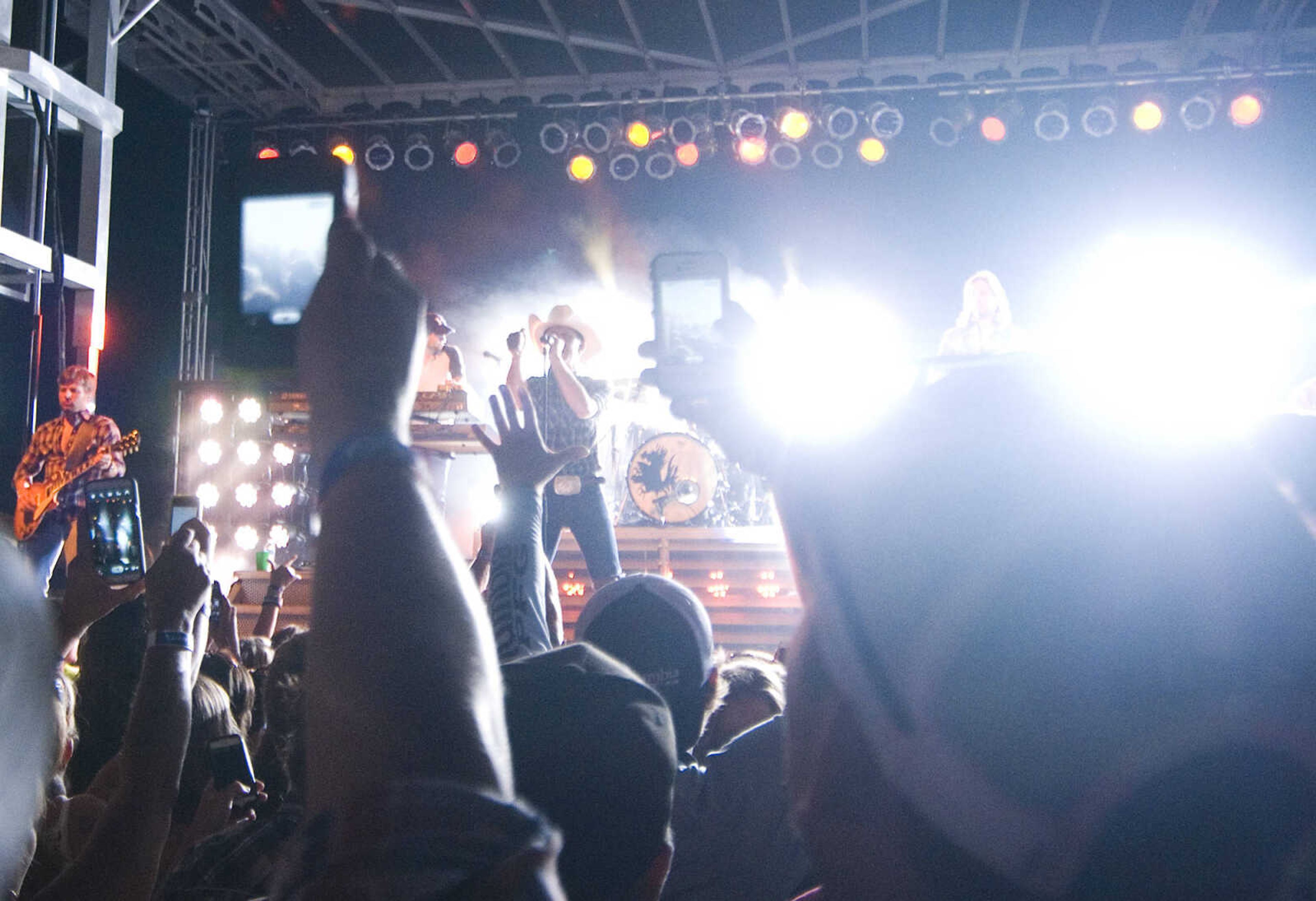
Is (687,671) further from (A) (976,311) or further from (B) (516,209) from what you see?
(B) (516,209)

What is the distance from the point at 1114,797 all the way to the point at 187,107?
410 inches

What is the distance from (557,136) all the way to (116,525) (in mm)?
6829

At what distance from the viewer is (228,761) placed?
182 cm

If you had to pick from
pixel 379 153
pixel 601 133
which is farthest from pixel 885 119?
pixel 379 153

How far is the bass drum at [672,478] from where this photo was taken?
322 inches

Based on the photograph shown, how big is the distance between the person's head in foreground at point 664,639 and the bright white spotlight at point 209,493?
6902mm

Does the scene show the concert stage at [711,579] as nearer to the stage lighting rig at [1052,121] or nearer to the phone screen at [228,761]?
the stage lighting rig at [1052,121]

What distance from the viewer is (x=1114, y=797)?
1.74 feet

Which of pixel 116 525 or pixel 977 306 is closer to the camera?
pixel 116 525

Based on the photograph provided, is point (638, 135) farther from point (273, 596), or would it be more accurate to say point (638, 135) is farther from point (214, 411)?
point (273, 596)

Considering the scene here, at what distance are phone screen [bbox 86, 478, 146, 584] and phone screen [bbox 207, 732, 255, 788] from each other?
844 millimetres

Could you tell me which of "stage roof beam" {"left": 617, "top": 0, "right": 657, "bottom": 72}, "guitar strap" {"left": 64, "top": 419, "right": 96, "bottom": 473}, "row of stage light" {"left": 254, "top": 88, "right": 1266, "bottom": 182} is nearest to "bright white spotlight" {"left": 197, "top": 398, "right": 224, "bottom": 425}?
"guitar strap" {"left": 64, "top": 419, "right": 96, "bottom": 473}

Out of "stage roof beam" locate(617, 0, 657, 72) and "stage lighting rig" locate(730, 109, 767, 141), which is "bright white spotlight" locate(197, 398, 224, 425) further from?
"stage lighting rig" locate(730, 109, 767, 141)

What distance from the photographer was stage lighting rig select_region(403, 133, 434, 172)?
9062 millimetres
